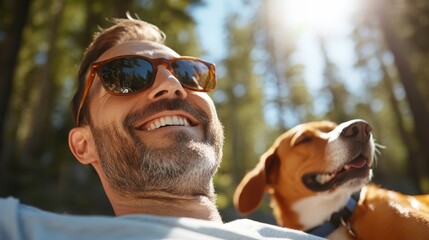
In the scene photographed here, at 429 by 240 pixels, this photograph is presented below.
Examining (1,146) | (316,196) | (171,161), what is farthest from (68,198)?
(171,161)

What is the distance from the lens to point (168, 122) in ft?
8.19

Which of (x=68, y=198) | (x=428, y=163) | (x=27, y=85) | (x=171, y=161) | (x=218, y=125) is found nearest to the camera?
(x=171, y=161)

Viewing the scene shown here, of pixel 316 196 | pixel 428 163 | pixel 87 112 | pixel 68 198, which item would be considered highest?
pixel 87 112

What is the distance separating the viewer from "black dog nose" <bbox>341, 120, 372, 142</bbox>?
3588 millimetres

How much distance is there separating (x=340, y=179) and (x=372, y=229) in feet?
2.57

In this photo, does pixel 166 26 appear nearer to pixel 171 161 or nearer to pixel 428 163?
pixel 428 163

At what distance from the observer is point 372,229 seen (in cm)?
296

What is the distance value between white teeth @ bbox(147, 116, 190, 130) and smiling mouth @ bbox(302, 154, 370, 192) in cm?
174

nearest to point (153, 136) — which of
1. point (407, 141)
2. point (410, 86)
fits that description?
point (410, 86)

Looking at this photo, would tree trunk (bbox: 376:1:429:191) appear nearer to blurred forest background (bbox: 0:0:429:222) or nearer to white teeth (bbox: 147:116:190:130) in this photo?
blurred forest background (bbox: 0:0:429:222)

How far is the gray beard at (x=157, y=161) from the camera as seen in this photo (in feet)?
7.73

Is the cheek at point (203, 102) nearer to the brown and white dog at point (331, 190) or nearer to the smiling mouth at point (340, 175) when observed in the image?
A: the brown and white dog at point (331, 190)

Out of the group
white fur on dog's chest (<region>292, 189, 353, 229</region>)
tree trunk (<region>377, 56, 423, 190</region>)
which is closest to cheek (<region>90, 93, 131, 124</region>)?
white fur on dog's chest (<region>292, 189, 353, 229</region>)

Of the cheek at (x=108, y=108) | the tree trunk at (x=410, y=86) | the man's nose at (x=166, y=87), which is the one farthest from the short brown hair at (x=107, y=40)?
the tree trunk at (x=410, y=86)
